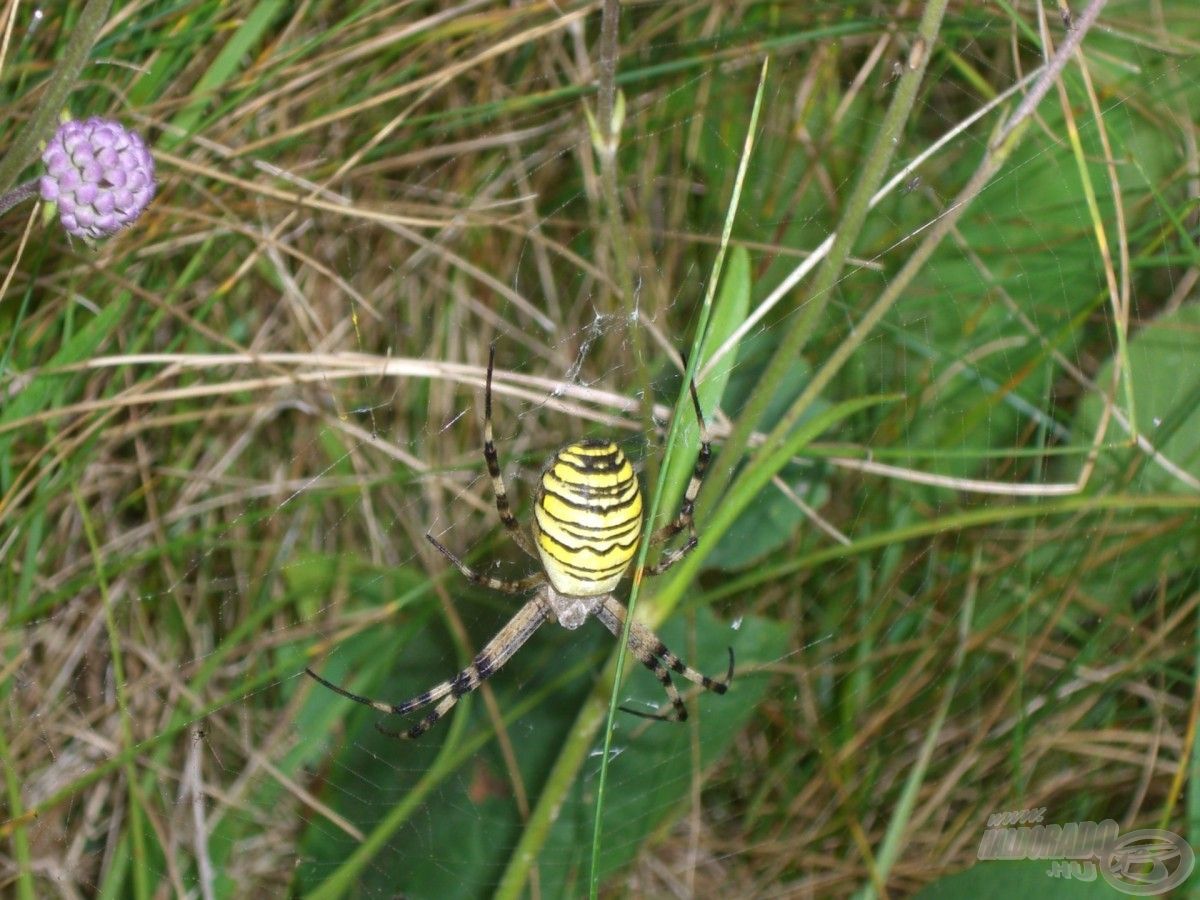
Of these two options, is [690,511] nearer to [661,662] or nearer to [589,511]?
[589,511]

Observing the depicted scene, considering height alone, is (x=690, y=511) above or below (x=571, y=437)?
above

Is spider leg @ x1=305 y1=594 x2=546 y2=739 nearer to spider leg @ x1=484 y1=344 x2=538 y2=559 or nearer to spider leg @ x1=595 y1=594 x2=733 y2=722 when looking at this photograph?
spider leg @ x1=595 y1=594 x2=733 y2=722

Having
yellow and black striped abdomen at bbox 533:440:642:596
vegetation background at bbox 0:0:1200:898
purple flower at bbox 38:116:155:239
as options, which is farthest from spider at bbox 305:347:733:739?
purple flower at bbox 38:116:155:239

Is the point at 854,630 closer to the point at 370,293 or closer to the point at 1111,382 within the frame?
the point at 1111,382

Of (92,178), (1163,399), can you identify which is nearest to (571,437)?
(1163,399)

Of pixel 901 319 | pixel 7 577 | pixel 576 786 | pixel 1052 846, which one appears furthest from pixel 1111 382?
A: pixel 7 577

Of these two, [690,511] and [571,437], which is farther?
[571,437]
